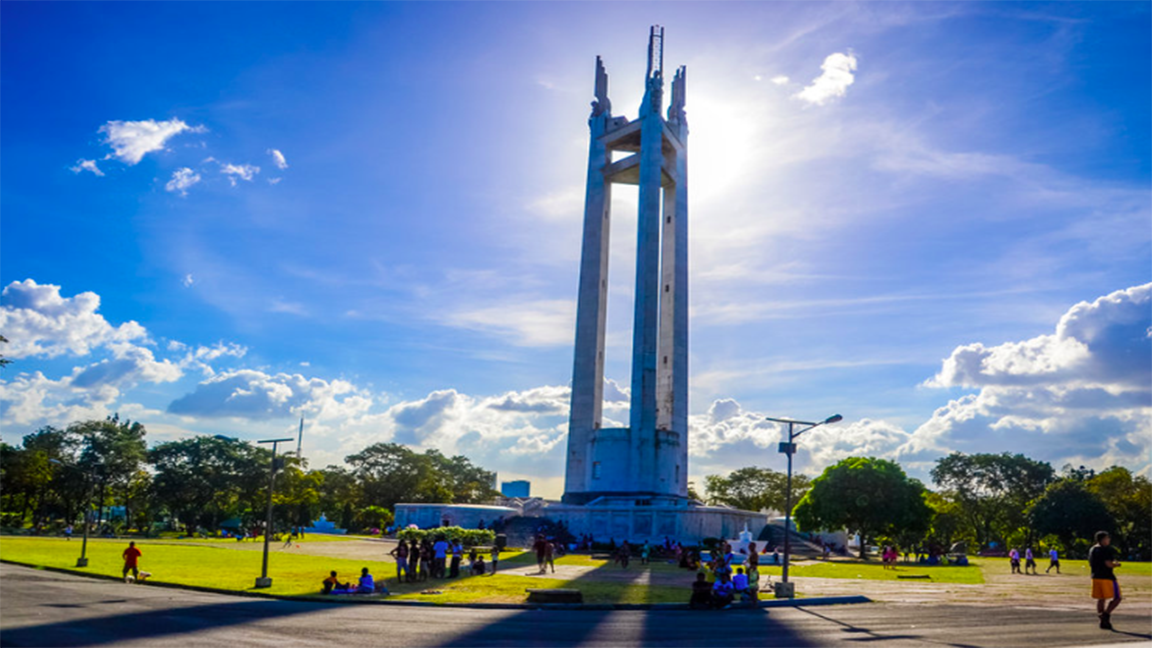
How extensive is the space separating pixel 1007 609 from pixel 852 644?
452 inches

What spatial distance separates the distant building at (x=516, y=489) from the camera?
12175 centimetres

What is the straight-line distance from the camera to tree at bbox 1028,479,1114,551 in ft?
244

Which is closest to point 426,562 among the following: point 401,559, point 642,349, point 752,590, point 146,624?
point 401,559

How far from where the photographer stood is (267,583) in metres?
28.4

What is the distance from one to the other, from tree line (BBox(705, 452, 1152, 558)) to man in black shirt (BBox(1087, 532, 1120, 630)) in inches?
2089

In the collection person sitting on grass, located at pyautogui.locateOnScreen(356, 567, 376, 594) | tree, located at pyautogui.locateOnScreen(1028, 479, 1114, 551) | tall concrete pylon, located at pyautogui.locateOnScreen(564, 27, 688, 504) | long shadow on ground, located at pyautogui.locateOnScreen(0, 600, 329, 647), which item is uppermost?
tall concrete pylon, located at pyautogui.locateOnScreen(564, 27, 688, 504)

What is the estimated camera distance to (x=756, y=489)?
4498 inches

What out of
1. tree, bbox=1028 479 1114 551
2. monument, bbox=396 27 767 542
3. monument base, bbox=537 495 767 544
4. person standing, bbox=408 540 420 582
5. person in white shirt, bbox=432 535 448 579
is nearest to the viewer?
person standing, bbox=408 540 420 582

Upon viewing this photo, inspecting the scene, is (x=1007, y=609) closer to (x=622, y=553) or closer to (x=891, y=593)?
(x=891, y=593)

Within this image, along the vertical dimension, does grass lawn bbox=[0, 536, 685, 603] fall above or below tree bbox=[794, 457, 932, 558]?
below

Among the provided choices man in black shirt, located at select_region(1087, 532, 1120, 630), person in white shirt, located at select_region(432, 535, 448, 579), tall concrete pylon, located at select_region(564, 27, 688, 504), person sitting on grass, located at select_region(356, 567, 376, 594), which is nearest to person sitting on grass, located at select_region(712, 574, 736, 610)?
man in black shirt, located at select_region(1087, 532, 1120, 630)

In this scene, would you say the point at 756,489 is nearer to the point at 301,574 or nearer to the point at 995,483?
the point at 995,483

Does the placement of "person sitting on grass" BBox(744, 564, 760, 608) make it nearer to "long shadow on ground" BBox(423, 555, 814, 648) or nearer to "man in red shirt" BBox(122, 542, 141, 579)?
"long shadow on ground" BBox(423, 555, 814, 648)

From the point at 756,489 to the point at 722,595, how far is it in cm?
9264
